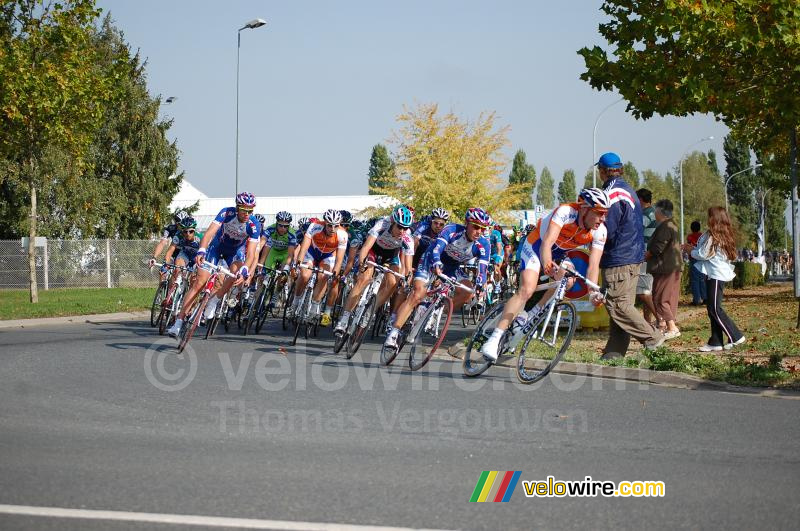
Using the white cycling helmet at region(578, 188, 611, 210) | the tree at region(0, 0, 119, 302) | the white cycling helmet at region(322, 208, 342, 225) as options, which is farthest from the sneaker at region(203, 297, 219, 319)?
the tree at region(0, 0, 119, 302)

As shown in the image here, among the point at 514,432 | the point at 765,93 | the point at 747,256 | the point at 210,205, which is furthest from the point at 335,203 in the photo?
the point at 514,432

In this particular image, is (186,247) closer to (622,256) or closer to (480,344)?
(480,344)

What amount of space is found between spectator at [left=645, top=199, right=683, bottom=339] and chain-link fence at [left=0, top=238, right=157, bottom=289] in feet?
86.6

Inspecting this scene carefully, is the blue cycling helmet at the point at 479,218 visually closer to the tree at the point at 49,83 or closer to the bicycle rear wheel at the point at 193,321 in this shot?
the bicycle rear wheel at the point at 193,321

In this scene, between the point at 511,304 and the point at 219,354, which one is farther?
the point at 219,354

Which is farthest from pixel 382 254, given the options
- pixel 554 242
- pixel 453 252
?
pixel 554 242

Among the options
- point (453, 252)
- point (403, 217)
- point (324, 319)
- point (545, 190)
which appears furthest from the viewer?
point (545, 190)

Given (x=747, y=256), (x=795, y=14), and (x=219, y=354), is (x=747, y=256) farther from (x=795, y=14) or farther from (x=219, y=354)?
(x=219, y=354)

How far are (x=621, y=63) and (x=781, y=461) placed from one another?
40.8 ft

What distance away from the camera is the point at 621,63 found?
17.6 meters

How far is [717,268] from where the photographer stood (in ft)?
→ 41.8

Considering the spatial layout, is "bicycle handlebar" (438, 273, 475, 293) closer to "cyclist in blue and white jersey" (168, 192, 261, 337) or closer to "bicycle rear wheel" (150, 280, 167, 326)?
"cyclist in blue and white jersey" (168, 192, 261, 337)

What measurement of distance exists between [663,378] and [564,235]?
5.70ft

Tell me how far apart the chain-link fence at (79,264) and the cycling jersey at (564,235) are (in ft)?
94.9
